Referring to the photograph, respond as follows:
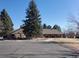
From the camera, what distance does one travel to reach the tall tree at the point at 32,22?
6669 centimetres

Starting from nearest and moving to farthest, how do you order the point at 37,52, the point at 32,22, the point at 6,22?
A: the point at 37,52 < the point at 32,22 < the point at 6,22

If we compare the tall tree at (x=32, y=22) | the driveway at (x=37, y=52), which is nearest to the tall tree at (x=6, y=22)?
the tall tree at (x=32, y=22)

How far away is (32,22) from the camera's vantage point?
67500mm

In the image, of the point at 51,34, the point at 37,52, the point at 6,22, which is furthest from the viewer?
the point at 51,34

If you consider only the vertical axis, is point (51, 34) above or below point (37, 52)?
above

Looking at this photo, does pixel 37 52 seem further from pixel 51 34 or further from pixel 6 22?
pixel 51 34

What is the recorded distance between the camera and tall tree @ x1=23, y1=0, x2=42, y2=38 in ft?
219

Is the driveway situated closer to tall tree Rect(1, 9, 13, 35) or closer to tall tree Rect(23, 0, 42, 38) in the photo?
tall tree Rect(23, 0, 42, 38)

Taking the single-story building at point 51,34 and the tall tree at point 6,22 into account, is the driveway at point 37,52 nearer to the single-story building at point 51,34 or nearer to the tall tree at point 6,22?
the tall tree at point 6,22

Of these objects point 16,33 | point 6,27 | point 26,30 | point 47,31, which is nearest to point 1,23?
point 6,27

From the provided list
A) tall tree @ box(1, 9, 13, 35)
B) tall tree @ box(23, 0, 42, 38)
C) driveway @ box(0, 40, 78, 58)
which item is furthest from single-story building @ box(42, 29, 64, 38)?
driveway @ box(0, 40, 78, 58)

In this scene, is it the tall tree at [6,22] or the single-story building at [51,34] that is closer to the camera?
the tall tree at [6,22]

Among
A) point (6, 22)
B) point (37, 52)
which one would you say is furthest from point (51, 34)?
point (37, 52)

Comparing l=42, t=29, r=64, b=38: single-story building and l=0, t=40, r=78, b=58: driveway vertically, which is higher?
l=42, t=29, r=64, b=38: single-story building
